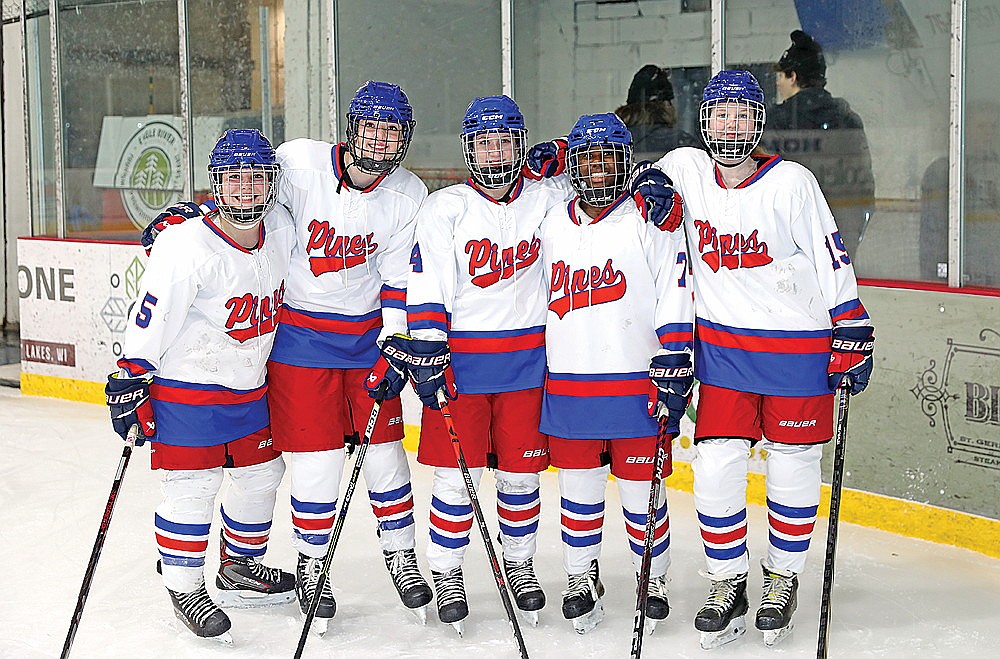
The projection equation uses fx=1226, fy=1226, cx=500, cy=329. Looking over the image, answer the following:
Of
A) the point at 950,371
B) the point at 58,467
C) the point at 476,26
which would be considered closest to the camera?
the point at 950,371

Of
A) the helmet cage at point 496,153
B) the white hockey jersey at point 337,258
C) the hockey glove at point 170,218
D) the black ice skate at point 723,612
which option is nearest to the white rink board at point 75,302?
the hockey glove at point 170,218

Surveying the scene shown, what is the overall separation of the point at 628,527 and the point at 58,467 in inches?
101

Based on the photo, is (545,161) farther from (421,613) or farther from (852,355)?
(421,613)

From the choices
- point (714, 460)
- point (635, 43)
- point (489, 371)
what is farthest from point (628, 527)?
point (635, 43)

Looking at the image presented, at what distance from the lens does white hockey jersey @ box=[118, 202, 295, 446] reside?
2.66 meters

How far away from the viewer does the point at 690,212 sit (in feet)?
9.21

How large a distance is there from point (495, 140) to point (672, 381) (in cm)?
65

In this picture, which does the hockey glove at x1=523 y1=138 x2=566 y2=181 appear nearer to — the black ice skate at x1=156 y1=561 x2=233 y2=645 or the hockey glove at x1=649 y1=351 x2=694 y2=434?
the hockey glove at x1=649 y1=351 x2=694 y2=434

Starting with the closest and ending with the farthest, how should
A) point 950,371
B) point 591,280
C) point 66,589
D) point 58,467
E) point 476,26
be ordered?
point 591,280
point 66,589
point 950,371
point 58,467
point 476,26

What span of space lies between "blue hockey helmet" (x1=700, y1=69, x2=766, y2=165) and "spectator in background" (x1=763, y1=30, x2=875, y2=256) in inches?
60.2

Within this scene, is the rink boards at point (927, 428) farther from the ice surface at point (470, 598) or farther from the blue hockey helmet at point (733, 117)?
the blue hockey helmet at point (733, 117)

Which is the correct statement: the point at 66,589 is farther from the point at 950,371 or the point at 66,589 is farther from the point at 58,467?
the point at 950,371

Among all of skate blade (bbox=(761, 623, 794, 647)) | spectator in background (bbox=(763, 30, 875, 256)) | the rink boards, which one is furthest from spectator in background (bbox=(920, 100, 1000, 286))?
skate blade (bbox=(761, 623, 794, 647))

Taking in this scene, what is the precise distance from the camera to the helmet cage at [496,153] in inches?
106
